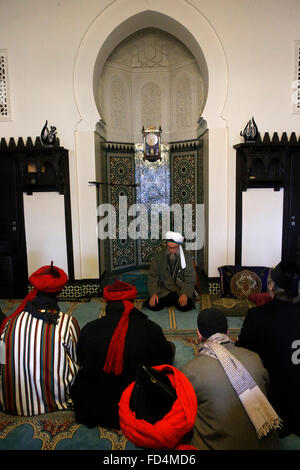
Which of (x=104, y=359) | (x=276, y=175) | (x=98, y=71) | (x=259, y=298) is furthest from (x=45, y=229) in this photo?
(x=276, y=175)

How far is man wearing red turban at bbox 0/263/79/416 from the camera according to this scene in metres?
1.79

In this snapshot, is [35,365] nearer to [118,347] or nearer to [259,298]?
[118,347]

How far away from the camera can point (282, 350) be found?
5.31 ft

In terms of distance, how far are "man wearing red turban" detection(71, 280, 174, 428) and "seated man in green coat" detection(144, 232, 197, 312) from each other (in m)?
1.79

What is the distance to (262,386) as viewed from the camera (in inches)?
54.2

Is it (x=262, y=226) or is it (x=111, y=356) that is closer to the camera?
(x=111, y=356)

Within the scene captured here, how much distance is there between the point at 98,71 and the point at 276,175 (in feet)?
7.69

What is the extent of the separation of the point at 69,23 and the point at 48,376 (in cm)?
353

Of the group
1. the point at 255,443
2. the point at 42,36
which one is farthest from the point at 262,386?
the point at 42,36

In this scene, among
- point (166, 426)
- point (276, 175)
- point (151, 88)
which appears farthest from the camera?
point (151, 88)

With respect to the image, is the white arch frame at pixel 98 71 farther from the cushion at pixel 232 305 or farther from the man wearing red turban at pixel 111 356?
the man wearing red turban at pixel 111 356

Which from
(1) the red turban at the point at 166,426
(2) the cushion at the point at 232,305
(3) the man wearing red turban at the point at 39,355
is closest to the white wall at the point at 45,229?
(2) the cushion at the point at 232,305

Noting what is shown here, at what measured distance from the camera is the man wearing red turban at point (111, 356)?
1728 millimetres

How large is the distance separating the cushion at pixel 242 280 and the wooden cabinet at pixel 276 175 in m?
0.20
